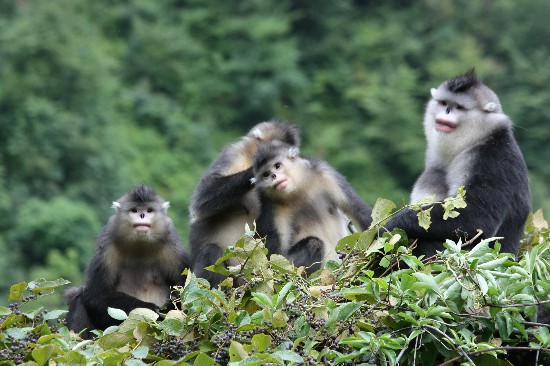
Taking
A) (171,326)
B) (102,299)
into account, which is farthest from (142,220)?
(171,326)

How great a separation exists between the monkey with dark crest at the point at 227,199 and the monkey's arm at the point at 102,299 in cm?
Answer: 52

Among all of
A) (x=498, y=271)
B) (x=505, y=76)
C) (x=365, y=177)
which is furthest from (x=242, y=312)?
(x=505, y=76)

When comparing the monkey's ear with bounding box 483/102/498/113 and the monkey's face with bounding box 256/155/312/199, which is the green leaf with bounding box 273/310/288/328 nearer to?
the monkey's face with bounding box 256/155/312/199

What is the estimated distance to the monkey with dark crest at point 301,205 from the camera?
24.3ft

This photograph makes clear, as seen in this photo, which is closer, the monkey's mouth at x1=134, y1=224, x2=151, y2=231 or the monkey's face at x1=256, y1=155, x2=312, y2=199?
the monkey's face at x1=256, y1=155, x2=312, y2=199

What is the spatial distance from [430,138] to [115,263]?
2175 mm

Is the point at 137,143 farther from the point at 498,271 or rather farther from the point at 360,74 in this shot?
the point at 498,271

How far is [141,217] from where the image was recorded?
25.6ft

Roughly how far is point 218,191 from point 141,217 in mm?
586

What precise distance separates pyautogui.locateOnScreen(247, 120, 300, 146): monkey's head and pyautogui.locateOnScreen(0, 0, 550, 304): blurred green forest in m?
26.4

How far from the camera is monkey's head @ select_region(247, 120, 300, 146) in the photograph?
7867 millimetres

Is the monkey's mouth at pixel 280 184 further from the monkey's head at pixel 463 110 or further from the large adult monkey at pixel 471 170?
the monkey's head at pixel 463 110

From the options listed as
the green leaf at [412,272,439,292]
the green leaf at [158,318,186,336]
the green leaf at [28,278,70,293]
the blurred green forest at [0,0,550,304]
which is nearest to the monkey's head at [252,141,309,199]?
the green leaf at [28,278,70,293]

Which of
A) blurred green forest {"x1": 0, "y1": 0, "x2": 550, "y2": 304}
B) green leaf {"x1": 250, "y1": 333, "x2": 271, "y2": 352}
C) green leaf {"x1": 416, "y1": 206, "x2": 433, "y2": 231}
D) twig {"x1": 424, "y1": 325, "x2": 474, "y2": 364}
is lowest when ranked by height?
twig {"x1": 424, "y1": 325, "x2": 474, "y2": 364}
